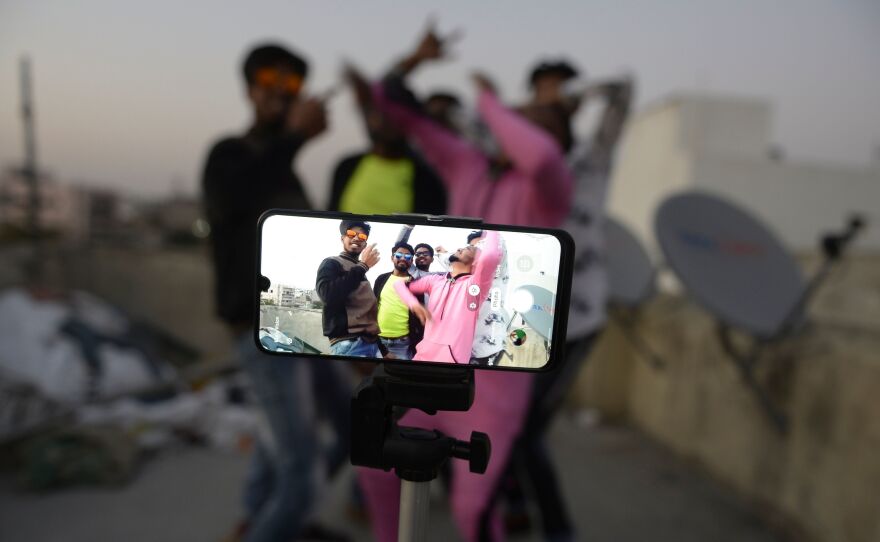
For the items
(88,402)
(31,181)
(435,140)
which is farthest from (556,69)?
(31,181)

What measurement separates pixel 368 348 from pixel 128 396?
321cm

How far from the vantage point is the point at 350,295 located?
2.20 ft

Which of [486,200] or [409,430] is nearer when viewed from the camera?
[409,430]

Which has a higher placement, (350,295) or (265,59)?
(265,59)

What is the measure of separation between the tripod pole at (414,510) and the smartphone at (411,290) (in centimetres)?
17

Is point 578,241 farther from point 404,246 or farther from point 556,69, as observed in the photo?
point 404,246

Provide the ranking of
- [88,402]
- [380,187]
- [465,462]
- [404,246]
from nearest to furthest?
[404,246], [465,462], [380,187], [88,402]

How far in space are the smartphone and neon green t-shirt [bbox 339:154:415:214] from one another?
1.20 meters

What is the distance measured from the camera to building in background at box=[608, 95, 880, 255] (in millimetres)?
8820

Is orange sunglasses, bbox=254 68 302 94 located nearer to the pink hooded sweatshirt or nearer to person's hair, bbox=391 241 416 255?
the pink hooded sweatshirt

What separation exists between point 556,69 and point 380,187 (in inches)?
27.6

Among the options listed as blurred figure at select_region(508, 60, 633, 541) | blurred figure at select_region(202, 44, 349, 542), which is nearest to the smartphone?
blurred figure at select_region(202, 44, 349, 542)

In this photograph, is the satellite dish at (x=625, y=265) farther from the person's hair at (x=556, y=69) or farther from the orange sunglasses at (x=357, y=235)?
the orange sunglasses at (x=357, y=235)

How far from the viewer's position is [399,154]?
6.42 ft
